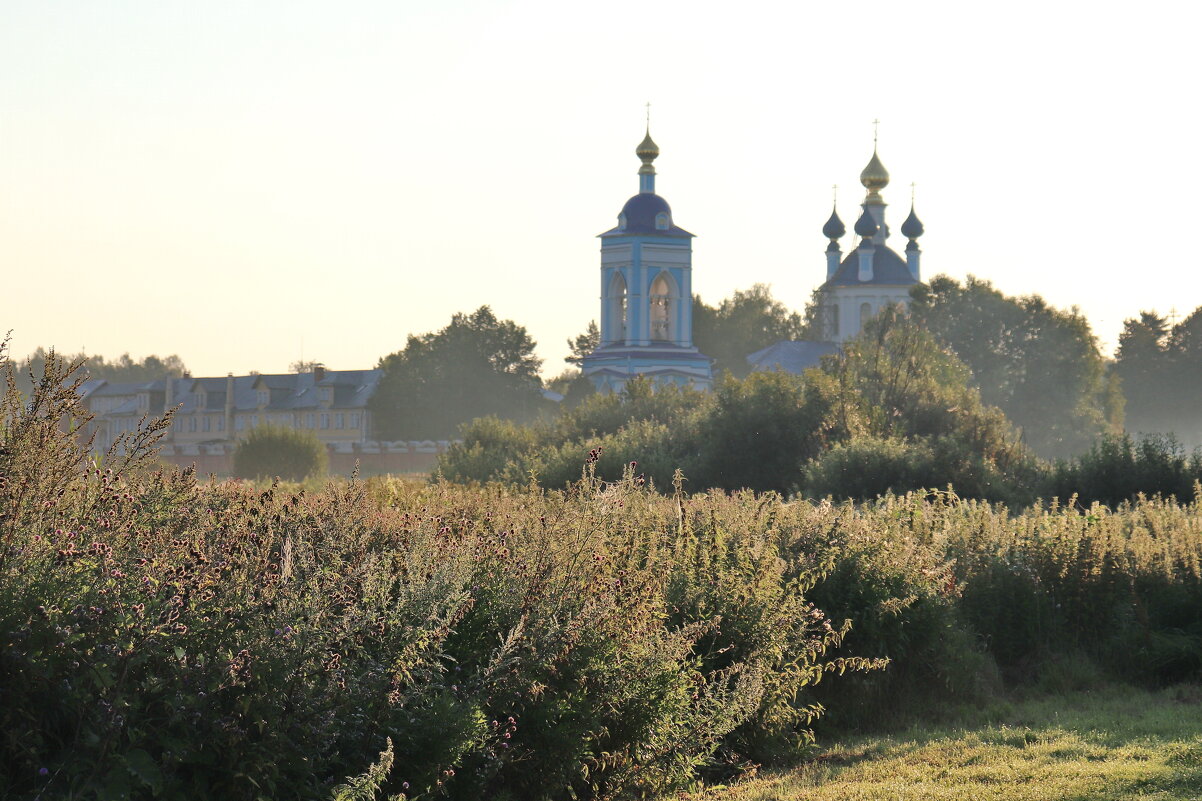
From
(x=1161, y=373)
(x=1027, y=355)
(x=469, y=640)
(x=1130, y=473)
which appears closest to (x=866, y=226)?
(x=1027, y=355)

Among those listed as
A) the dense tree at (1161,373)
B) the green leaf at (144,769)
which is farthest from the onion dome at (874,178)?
the green leaf at (144,769)

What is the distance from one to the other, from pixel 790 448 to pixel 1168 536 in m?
17.3

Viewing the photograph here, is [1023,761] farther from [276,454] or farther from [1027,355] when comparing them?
[1027,355]

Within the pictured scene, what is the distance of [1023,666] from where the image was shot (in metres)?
11.8

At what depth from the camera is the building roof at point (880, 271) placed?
9281 centimetres

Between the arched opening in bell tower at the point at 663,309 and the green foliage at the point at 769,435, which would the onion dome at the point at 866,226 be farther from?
the green foliage at the point at 769,435

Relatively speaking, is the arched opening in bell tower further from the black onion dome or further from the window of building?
the black onion dome

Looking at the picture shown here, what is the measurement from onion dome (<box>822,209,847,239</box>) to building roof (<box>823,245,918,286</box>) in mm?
5787

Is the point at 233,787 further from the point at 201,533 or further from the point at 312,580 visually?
the point at 201,533

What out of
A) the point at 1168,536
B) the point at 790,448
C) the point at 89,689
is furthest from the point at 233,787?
the point at 790,448

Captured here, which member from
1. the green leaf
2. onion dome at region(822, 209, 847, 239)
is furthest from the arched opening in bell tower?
the green leaf

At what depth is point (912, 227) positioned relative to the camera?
99.4 metres

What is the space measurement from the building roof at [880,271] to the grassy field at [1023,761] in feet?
275

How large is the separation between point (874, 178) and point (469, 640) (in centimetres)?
9308
